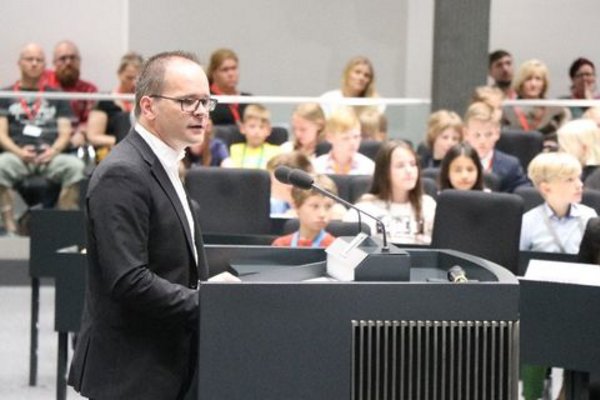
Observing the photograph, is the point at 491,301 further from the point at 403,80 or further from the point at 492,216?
the point at 403,80

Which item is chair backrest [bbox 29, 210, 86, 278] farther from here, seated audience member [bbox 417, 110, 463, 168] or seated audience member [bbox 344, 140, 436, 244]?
seated audience member [bbox 417, 110, 463, 168]

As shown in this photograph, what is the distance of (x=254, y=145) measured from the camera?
387 inches

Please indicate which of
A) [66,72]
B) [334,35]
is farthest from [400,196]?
[334,35]

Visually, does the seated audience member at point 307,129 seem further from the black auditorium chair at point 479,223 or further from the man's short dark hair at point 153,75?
the man's short dark hair at point 153,75

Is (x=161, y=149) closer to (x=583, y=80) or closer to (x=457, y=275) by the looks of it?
(x=457, y=275)

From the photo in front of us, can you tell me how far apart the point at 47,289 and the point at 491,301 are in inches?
281

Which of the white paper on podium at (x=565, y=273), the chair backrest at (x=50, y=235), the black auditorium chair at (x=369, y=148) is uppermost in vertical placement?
the black auditorium chair at (x=369, y=148)

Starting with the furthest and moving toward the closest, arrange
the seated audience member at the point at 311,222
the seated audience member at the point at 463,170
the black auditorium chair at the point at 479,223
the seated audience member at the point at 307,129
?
the seated audience member at the point at 307,129 < the seated audience member at the point at 463,170 < the black auditorium chair at the point at 479,223 < the seated audience member at the point at 311,222

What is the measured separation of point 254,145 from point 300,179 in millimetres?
6085

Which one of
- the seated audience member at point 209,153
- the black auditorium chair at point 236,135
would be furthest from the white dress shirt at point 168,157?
the black auditorium chair at point 236,135

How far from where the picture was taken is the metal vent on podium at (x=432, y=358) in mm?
3344

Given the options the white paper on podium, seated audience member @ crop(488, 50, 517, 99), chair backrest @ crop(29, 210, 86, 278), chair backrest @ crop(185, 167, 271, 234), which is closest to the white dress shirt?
the white paper on podium

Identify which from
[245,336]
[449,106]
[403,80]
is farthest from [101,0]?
[245,336]

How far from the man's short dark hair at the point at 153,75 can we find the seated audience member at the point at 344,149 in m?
5.61
